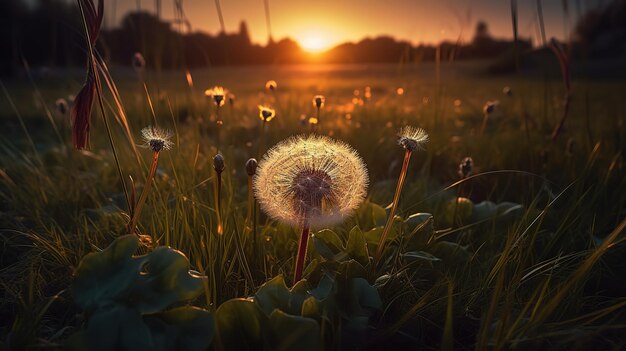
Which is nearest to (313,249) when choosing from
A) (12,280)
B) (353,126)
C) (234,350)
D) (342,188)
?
(342,188)

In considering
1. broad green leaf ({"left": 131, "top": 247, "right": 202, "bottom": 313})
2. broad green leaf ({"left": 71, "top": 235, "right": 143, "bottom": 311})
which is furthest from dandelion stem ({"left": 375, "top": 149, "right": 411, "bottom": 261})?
broad green leaf ({"left": 71, "top": 235, "right": 143, "bottom": 311})

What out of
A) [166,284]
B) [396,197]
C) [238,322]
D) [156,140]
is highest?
[156,140]

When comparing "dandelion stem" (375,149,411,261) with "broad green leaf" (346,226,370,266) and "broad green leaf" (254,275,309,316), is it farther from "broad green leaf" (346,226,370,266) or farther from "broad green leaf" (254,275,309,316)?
"broad green leaf" (254,275,309,316)

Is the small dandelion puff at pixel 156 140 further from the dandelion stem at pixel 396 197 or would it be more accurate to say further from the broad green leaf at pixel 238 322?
the dandelion stem at pixel 396 197

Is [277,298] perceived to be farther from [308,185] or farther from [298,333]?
[308,185]

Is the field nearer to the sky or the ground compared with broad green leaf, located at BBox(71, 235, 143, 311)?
nearer to the ground

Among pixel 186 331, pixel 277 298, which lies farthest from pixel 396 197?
pixel 186 331

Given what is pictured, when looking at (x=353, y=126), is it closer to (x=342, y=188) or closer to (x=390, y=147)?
(x=390, y=147)
